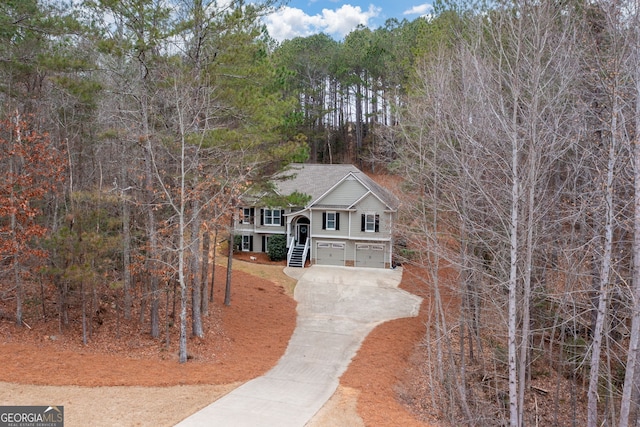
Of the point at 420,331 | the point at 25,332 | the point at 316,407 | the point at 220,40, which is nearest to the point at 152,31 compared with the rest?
the point at 220,40

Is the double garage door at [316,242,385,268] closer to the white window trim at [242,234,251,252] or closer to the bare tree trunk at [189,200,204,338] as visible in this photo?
the white window trim at [242,234,251,252]

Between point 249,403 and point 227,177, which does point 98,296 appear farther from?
point 249,403

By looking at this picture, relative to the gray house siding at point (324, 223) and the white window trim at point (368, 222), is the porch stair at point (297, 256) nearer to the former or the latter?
the gray house siding at point (324, 223)

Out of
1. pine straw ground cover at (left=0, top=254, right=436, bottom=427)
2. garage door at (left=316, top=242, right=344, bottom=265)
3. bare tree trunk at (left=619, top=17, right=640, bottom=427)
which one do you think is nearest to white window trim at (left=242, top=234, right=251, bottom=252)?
garage door at (left=316, top=242, right=344, bottom=265)

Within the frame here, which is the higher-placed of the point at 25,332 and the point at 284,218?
the point at 284,218

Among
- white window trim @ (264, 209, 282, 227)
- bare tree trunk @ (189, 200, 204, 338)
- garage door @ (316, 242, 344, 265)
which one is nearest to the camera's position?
bare tree trunk @ (189, 200, 204, 338)

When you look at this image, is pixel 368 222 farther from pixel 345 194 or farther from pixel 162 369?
pixel 162 369
